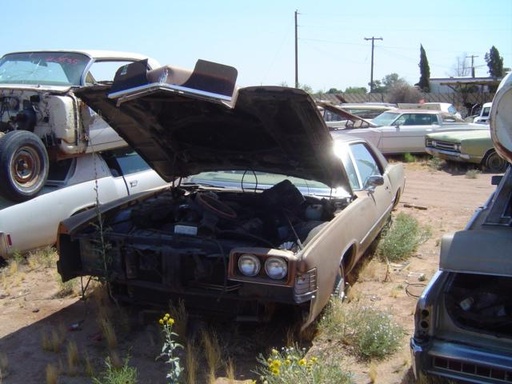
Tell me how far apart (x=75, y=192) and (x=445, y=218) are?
554 cm

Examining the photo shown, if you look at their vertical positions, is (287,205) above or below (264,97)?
below

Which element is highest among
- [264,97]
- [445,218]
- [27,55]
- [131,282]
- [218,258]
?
[27,55]

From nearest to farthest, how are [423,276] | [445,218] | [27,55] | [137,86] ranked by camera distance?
[137,86] < [423,276] < [27,55] < [445,218]

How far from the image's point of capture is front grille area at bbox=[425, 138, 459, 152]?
1395cm

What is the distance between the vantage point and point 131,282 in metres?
4.12

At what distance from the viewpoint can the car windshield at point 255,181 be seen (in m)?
5.33

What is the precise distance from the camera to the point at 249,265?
11.9 feet

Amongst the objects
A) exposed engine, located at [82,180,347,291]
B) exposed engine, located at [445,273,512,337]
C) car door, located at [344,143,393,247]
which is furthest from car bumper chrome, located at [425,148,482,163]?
exposed engine, located at [445,273,512,337]

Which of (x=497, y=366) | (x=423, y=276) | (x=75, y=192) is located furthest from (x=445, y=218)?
(x=497, y=366)

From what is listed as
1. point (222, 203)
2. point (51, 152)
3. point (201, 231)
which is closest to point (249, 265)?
point (201, 231)

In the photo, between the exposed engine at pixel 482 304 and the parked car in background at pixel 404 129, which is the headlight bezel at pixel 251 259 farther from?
the parked car in background at pixel 404 129

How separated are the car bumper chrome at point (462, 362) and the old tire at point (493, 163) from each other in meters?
11.8

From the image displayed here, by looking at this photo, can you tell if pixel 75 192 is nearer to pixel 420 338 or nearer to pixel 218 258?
pixel 218 258

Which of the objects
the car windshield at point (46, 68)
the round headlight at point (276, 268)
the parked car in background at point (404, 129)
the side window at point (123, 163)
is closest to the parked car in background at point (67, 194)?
the side window at point (123, 163)
